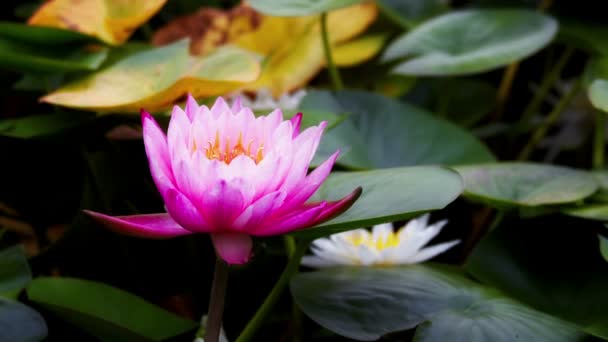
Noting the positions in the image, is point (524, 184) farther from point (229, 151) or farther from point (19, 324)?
point (19, 324)

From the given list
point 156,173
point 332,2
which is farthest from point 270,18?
point 156,173

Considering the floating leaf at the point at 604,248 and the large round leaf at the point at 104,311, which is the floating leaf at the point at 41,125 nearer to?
the large round leaf at the point at 104,311

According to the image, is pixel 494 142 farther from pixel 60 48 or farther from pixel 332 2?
pixel 60 48

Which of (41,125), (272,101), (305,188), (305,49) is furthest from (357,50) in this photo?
(305,188)

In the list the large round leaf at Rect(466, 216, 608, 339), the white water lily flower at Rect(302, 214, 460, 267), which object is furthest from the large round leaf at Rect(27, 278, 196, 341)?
the large round leaf at Rect(466, 216, 608, 339)

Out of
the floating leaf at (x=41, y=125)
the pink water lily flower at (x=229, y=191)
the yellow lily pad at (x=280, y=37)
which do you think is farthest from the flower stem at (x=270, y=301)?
the yellow lily pad at (x=280, y=37)
